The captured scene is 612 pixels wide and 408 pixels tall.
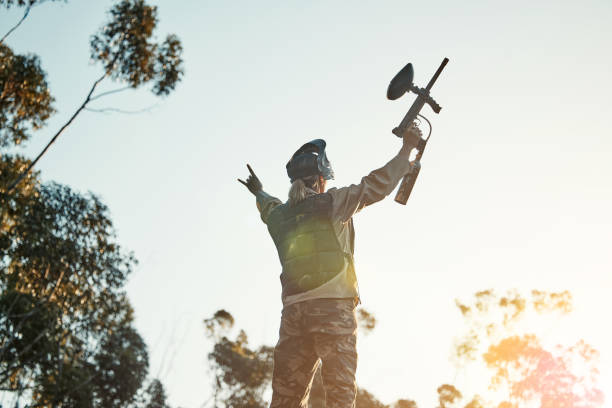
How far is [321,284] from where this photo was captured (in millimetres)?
3455

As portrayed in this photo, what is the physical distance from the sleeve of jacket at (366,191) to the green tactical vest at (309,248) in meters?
0.08

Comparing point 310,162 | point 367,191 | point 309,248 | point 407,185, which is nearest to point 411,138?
point 407,185

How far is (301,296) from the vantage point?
3.51 meters

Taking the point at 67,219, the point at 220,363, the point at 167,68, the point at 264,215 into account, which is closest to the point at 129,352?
the point at 220,363

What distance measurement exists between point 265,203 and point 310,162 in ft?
1.77

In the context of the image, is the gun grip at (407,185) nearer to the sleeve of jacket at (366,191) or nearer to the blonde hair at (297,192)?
the sleeve of jacket at (366,191)

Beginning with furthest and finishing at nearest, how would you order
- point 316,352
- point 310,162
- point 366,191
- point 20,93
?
point 20,93 < point 310,162 < point 366,191 < point 316,352

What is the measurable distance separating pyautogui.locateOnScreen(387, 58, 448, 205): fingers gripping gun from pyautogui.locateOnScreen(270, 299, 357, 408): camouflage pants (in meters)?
1.01

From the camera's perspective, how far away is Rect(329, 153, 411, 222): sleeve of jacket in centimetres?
359

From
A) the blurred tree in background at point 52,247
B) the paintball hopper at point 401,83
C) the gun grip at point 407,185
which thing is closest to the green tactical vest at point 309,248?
the gun grip at point 407,185

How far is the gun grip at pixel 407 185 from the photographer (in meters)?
3.94

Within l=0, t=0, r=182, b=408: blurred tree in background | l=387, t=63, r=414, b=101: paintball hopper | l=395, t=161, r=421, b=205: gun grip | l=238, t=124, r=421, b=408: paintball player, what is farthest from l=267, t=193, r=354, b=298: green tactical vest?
l=0, t=0, r=182, b=408: blurred tree in background

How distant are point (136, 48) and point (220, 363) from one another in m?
22.7

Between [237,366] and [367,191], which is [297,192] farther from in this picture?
[237,366]
